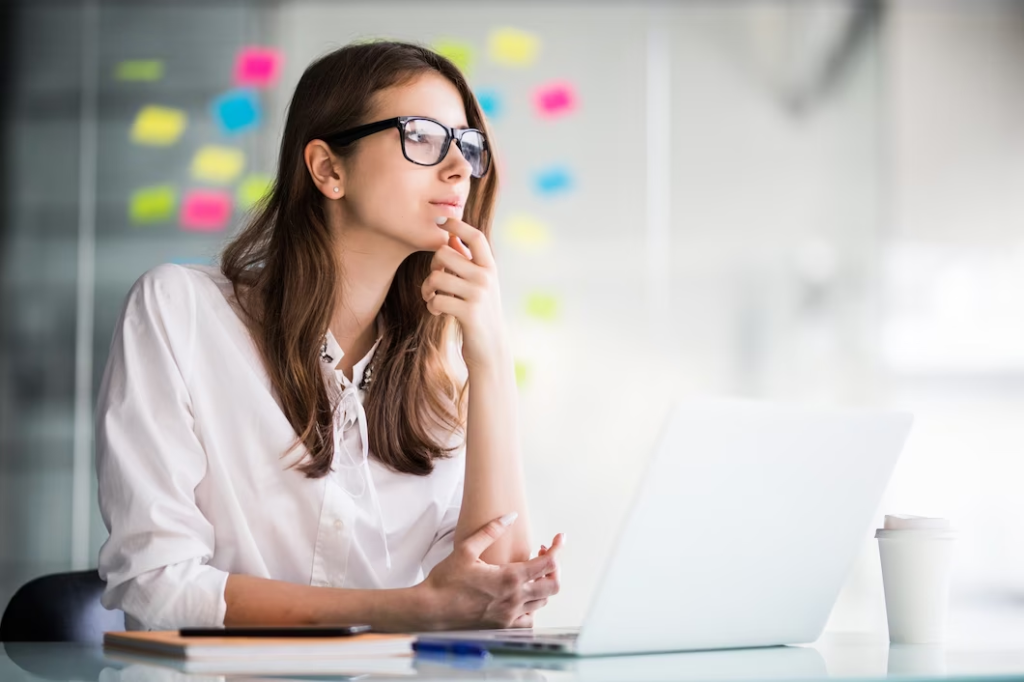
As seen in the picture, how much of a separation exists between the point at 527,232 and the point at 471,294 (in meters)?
1.94

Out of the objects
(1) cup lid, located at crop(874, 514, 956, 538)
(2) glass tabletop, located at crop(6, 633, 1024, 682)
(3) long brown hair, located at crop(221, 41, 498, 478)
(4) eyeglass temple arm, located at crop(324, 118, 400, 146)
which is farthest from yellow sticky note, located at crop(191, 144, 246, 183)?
(1) cup lid, located at crop(874, 514, 956, 538)

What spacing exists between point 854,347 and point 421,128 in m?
2.21

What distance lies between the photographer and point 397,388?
1.71 m

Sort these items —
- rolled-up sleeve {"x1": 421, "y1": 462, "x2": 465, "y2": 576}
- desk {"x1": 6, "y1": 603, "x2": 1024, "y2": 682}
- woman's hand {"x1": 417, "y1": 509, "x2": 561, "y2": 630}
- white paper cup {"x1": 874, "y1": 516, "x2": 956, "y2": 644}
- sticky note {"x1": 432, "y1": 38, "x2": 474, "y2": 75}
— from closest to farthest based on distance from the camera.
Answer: desk {"x1": 6, "y1": 603, "x2": 1024, "y2": 682} → white paper cup {"x1": 874, "y1": 516, "x2": 956, "y2": 644} → woman's hand {"x1": 417, "y1": 509, "x2": 561, "y2": 630} → rolled-up sleeve {"x1": 421, "y1": 462, "x2": 465, "y2": 576} → sticky note {"x1": 432, "y1": 38, "x2": 474, "y2": 75}

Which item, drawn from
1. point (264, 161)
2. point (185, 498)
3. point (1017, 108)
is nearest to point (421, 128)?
point (185, 498)

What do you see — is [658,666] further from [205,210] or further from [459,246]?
[205,210]

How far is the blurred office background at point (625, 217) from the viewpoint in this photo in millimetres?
3402

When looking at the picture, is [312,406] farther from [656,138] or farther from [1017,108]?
[1017,108]

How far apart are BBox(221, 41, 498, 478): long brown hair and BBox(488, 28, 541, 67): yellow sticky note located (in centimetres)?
181

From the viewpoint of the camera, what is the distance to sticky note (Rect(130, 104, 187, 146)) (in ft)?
11.3

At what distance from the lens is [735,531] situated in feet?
3.17

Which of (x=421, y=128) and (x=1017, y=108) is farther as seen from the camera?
(x=1017, y=108)

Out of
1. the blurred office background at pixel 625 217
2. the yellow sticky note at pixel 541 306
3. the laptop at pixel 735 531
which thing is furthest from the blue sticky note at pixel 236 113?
the laptop at pixel 735 531

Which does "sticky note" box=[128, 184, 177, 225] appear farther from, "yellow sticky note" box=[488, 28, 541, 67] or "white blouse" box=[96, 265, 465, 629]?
"white blouse" box=[96, 265, 465, 629]
